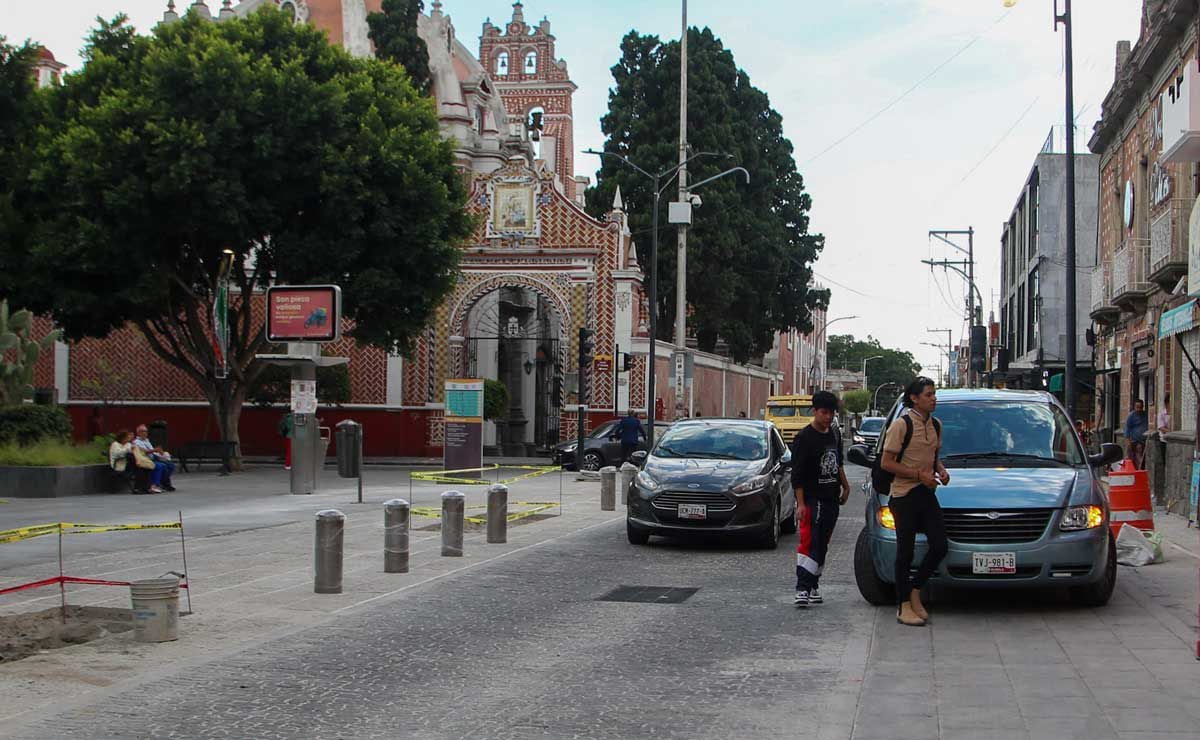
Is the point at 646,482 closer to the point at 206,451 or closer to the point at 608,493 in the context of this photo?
the point at 608,493

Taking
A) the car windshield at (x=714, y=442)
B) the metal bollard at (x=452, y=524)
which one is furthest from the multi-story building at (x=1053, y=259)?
the metal bollard at (x=452, y=524)

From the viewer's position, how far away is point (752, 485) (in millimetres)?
15438

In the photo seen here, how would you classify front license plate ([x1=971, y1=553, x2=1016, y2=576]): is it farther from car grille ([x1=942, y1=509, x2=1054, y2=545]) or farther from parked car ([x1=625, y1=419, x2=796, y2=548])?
parked car ([x1=625, y1=419, x2=796, y2=548])

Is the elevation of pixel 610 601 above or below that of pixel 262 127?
below

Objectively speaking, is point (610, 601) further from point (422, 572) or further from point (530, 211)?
point (530, 211)

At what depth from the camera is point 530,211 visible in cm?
4488

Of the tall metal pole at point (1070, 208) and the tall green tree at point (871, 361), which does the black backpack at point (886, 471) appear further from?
the tall green tree at point (871, 361)

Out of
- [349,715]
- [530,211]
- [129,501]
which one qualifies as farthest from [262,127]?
[349,715]

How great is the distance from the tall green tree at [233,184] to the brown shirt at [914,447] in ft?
74.1

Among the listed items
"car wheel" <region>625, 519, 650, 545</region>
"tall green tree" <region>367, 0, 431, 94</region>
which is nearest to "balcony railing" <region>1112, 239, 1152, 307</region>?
"car wheel" <region>625, 519, 650, 545</region>

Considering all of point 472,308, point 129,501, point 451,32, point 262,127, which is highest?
point 451,32

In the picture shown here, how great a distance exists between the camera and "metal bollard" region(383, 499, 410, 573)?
1289 cm

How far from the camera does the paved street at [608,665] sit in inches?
266

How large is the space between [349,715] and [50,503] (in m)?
17.0
